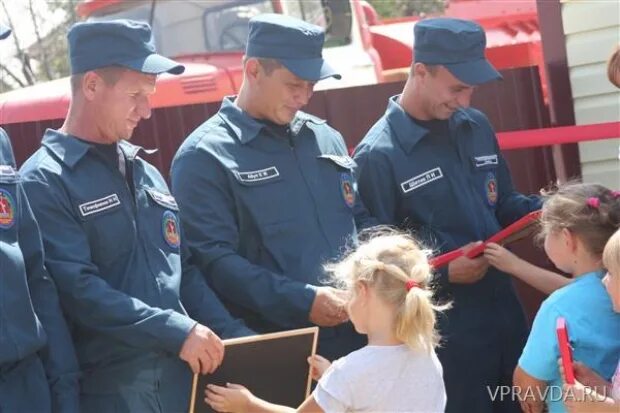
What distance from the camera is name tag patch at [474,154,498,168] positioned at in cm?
475

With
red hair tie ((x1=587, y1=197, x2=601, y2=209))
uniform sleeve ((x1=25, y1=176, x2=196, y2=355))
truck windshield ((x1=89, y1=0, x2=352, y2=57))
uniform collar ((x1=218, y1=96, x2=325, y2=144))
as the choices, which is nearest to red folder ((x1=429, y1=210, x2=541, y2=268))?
red hair tie ((x1=587, y1=197, x2=601, y2=209))

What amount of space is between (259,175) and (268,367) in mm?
761

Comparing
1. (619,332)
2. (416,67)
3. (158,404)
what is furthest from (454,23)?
(158,404)

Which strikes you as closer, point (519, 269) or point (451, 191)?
point (519, 269)

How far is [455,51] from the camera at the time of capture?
4668 mm

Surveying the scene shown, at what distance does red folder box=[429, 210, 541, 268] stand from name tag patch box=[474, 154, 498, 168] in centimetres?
40

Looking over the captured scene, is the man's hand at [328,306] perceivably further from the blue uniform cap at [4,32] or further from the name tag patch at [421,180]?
the blue uniform cap at [4,32]

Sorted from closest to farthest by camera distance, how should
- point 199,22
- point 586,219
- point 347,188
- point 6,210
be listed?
point 6,210 → point 586,219 → point 347,188 → point 199,22

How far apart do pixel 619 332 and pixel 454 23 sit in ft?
5.21

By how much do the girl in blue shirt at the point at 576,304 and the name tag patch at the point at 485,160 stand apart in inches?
29.3

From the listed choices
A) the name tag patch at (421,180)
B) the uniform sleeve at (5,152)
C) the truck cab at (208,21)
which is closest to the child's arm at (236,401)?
the uniform sleeve at (5,152)

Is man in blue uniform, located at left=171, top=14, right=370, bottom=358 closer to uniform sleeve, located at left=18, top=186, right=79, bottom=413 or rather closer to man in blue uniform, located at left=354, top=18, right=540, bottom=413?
man in blue uniform, located at left=354, top=18, right=540, bottom=413

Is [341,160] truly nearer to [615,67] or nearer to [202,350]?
[615,67]

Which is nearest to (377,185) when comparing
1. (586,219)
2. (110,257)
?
(586,219)
